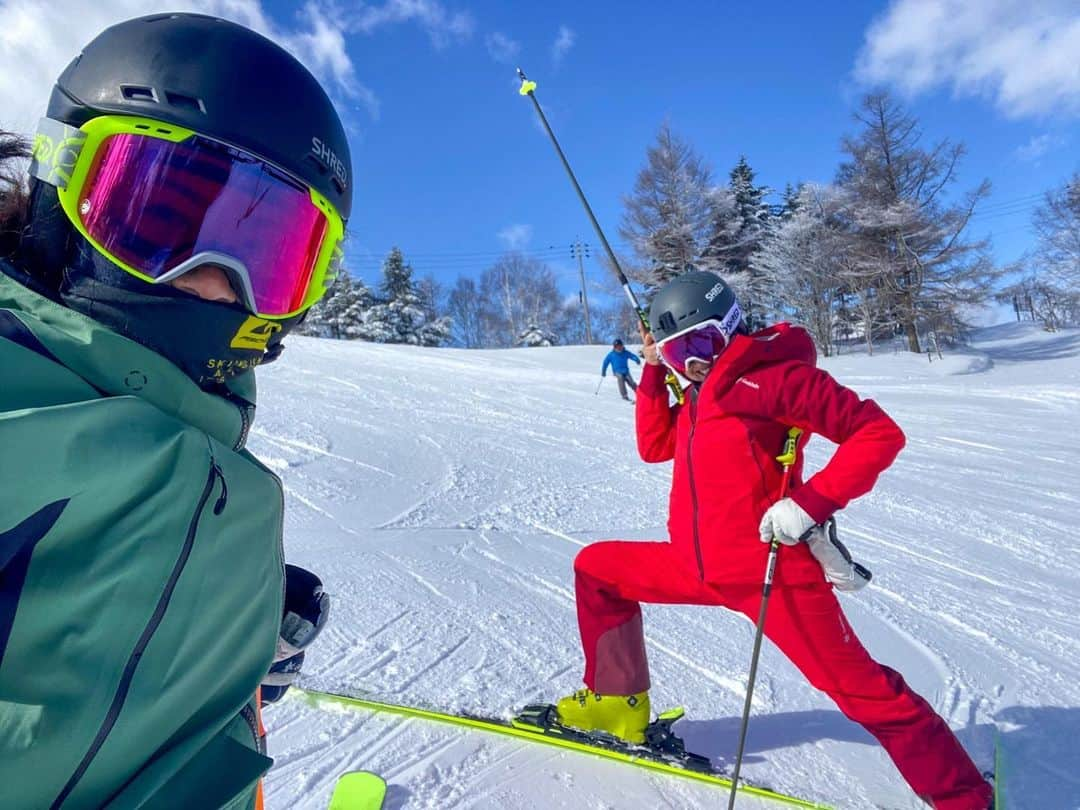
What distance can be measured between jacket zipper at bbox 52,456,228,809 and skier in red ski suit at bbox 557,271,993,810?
1.88 metres

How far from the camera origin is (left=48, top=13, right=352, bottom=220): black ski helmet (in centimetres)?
126

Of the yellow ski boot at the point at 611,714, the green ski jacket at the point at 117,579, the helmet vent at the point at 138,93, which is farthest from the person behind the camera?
the yellow ski boot at the point at 611,714

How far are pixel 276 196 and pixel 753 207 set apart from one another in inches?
1405

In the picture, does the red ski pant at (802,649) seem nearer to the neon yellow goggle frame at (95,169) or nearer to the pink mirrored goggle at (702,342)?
the pink mirrored goggle at (702,342)

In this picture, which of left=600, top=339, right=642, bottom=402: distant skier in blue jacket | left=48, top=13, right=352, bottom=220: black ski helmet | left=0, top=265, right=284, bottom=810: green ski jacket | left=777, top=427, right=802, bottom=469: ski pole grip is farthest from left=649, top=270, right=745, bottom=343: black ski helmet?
left=600, top=339, right=642, bottom=402: distant skier in blue jacket

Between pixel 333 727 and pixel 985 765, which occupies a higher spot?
pixel 333 727

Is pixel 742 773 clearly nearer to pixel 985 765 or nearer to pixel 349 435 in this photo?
pixel 985 765

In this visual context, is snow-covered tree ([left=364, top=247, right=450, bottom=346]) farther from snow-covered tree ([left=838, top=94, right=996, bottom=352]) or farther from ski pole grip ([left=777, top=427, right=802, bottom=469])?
ski pole grip ([left=777, top=427, right=802, bottom=469])

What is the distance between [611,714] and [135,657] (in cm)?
222

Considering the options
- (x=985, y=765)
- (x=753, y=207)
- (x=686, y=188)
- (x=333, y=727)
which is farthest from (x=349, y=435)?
(x=753, y=207)

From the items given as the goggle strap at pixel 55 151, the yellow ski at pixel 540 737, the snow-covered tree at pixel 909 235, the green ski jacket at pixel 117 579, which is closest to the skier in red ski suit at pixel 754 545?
the yellow ski at pixel 540 737

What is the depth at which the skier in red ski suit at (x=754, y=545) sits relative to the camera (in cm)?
217

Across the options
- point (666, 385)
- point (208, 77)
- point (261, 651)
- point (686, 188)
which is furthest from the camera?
point (686, 188)

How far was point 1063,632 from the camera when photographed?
3.70 metres
